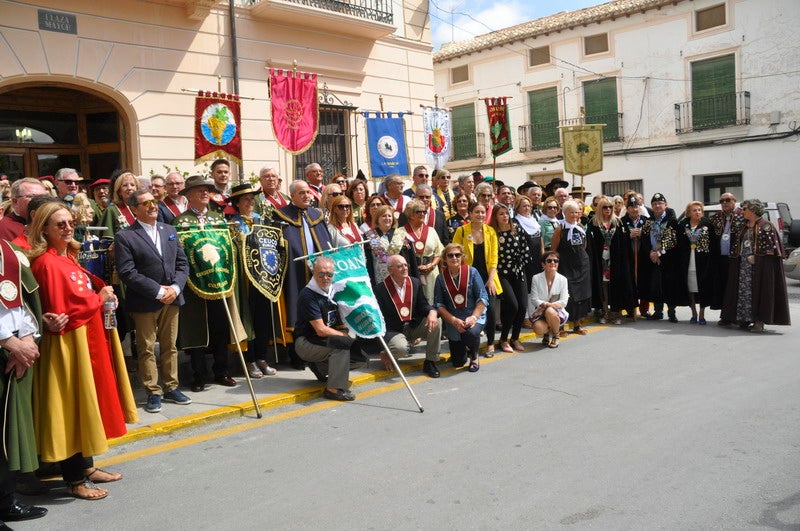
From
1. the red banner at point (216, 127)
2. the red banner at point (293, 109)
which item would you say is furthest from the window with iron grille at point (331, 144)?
the red banner at point (216, 127)

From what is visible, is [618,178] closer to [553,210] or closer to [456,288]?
[553,210]

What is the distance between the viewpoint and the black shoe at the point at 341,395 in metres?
6.09

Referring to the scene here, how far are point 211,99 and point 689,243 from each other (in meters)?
7.09

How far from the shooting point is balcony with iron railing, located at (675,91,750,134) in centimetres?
2503

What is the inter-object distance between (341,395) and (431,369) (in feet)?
3.97

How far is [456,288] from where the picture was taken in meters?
7.14

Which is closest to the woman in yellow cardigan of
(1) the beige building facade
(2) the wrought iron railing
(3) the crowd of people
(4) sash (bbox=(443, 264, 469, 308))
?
(3) the crowd of people

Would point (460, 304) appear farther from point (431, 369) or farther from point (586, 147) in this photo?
point (586, 147)

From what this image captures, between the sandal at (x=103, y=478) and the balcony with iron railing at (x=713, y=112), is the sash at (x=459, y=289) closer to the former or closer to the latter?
the sandal at (x=103, y=478)

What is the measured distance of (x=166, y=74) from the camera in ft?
38.3

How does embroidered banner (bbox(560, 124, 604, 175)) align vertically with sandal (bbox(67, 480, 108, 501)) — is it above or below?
above

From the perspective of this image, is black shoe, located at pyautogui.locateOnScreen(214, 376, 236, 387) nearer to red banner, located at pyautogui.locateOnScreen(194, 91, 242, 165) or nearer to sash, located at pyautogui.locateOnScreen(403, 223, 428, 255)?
sash, located at pyautogui.locateOnScreen(403, 223, 428, 255)

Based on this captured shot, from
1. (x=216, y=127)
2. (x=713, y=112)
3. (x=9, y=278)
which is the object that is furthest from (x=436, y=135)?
(x=713, y=112)

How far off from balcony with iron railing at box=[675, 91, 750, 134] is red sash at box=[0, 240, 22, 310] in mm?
26432
